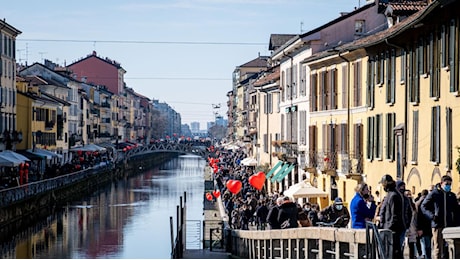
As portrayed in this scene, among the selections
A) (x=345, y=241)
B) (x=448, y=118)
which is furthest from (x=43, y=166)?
(x=345, y=241)

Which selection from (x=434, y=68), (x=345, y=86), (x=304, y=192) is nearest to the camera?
(x=434, y=68)

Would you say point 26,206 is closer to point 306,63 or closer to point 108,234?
point 108,234

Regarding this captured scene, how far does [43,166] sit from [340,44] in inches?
1890

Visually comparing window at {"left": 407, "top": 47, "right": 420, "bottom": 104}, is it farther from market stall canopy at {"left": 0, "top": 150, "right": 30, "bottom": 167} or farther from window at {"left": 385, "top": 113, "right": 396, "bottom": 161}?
market stall canopy at {"left": 0, "top": 150, "right": 30, "bottom": 167}

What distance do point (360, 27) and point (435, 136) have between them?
17.7 metres

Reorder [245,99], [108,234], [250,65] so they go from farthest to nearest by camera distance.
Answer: [250,65]
[245,99]
[108,234]

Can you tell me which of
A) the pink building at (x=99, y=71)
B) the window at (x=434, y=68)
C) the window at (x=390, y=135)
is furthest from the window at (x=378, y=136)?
the pink building at (x=99, y=71)

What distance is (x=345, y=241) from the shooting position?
663 inches

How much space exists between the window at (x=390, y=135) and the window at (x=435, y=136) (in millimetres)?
4587

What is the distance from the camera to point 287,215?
76.8 feet


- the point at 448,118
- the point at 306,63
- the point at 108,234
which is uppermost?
the point at 306,63

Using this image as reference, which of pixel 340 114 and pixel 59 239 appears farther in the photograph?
pixel 59 239

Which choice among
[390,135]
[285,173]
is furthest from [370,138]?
[285,173]

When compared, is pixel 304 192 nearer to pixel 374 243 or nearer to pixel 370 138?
pixel 370 138
